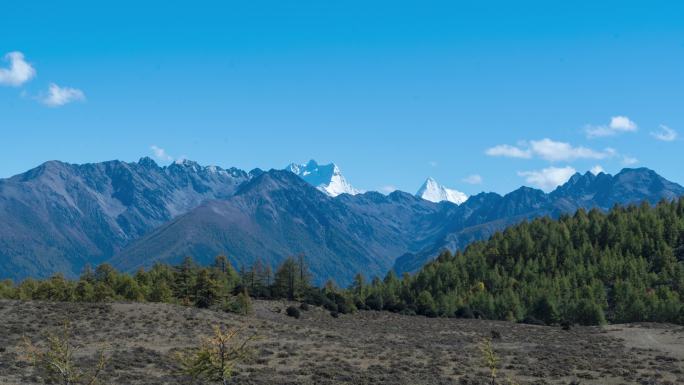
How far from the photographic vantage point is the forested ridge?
4149 inches

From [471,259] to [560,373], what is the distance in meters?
112

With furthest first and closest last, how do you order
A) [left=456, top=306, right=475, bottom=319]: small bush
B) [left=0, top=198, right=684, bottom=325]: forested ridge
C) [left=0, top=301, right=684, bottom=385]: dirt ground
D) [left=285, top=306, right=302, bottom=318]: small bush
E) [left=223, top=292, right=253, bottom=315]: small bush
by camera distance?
[left=456, top=306, right=475, bottom=319]: small bush
[left=0, top=198, right=684, bottom=325]: forested ridge
[left=285, top=306, right=302, bottom=318]: small bush
[left=223, top=292, right=253, bottom=315]: small bush
[left=0, top=301, right=684, bottom=385]: dirt ground

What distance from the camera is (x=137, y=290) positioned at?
335 ft

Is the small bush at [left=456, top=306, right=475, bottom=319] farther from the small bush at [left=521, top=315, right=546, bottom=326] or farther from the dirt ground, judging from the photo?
the dirt ground

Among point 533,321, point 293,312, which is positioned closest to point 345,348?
point 293,312

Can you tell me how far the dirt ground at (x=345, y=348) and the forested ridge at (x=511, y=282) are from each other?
15.2 m

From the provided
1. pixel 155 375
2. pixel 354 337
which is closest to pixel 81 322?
pixel 155 375

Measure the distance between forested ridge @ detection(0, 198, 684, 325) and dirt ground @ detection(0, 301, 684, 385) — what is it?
1525cm

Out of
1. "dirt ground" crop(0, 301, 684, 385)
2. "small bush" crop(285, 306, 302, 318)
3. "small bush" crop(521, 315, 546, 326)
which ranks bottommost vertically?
"dirt ground" crop(0, 301, 684, 385)

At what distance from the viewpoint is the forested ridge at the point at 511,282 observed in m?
105

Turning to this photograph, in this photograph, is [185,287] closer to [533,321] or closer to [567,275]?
[533,321]

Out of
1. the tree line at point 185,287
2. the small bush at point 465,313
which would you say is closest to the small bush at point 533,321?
the small bush at point 465,313

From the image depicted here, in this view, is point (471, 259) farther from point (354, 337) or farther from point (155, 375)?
point (155, 375)

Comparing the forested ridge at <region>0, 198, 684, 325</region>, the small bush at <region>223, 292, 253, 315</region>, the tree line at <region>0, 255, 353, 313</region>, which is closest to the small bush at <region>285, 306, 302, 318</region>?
the tree line at <region>0, 255, 353, 313</region>
